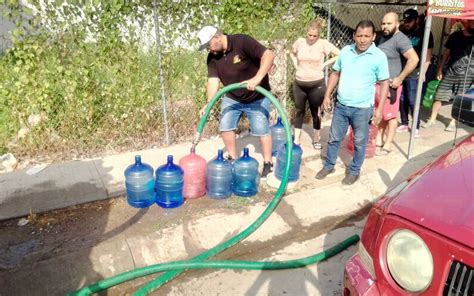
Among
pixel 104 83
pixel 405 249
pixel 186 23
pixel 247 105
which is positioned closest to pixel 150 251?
pixel 247 105

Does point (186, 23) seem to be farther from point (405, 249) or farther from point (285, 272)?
point (405, 249)

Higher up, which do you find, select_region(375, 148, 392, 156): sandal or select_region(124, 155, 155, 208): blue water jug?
select_region(124, 155, 155, 208): blue water jug

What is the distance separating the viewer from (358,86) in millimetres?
3992

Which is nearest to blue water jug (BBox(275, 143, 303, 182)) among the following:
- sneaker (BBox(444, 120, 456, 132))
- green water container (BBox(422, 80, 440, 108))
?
sneaker (BBox(444, 120, 456, 132))

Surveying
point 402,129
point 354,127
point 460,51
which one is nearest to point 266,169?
point 354,127

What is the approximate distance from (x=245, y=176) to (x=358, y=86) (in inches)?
60.2

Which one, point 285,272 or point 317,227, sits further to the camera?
point 317,227

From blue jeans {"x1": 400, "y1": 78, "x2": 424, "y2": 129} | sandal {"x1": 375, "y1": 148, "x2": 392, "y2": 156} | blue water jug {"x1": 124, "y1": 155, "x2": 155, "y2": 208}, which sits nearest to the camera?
blue water jug {"x1": 124, "y1": 155, "x2": 155, "y2": 208}

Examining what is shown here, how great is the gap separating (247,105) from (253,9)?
2300 millimetres

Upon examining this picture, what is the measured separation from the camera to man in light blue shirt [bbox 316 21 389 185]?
152 inches

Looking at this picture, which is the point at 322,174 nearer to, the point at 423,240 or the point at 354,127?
the point at 354,127

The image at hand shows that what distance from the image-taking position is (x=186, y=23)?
215 inches

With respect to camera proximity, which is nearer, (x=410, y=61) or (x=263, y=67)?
(x=263, y=67)

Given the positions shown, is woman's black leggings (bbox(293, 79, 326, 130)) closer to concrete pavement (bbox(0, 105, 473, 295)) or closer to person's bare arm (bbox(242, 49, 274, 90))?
concrete pavement (bbox(0, 105, 473, 295))
